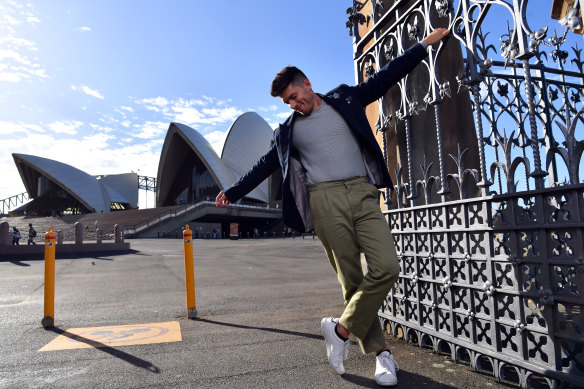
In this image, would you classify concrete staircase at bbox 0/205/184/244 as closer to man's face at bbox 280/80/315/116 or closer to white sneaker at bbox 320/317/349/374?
man's face at bbox 280/80/315/116

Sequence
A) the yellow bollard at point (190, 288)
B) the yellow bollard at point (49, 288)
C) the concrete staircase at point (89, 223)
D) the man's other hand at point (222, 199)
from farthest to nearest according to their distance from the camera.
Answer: the concrete staircase at point (89, 223), the yellow bollard at point (190, 288), the yellow bollard at point (49, 288), the man's other hand at point (222, 199)

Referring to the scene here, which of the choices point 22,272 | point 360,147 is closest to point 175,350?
point 360,147

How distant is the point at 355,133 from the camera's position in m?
2.54

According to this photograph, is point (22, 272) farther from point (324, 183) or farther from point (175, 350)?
point (324, 183)

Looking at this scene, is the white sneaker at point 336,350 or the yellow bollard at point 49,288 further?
the yellow bollard at point 49,288

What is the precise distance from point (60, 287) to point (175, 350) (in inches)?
194

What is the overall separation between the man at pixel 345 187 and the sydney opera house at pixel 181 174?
51.3 meters

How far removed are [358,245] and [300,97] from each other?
106 centimetres

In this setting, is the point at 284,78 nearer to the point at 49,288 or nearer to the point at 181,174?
the point at 49,288

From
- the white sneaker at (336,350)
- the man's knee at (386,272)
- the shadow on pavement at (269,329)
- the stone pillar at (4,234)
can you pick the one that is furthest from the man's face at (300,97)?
the stone pillar at (4,234)

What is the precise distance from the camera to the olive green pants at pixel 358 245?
7.32 feet

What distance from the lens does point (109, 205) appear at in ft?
220

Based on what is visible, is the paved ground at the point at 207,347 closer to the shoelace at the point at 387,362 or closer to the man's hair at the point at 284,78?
the shoelace at the point at 387,362

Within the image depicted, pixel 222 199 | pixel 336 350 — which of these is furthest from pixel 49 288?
pixel 336 350
